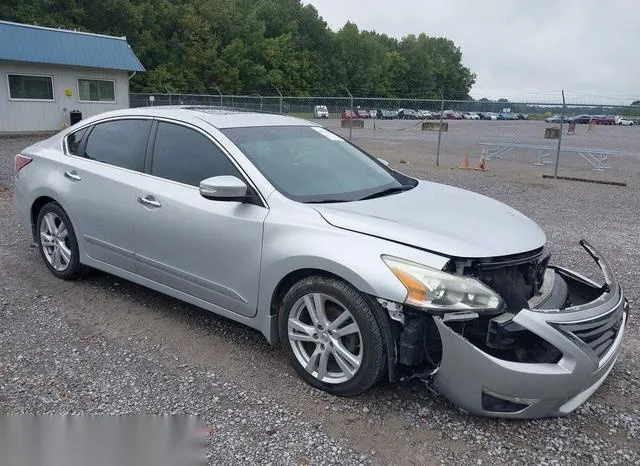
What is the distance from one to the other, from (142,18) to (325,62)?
32993 millimetres

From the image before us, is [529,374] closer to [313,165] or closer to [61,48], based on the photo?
[313,165]

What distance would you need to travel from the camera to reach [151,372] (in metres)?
3.30

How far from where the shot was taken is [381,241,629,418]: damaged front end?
2.59 m

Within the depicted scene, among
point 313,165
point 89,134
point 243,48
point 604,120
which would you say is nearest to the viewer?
point 313,165

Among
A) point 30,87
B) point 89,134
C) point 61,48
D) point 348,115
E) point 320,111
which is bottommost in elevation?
point 89,134

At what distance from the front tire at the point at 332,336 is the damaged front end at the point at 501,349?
5.6 inches

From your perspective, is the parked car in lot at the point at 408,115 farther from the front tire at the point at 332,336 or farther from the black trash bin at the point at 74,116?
the front tire at the point at 332,336

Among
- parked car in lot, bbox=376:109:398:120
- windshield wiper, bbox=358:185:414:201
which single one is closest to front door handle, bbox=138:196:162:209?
windshield wiper, bbox=358:185:414:201

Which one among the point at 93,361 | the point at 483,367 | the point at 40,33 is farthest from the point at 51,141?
the point at 40,33

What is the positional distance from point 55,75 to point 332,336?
21839 mm

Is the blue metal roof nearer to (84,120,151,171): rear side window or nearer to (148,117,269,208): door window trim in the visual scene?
(84,120,151,171): rear side window

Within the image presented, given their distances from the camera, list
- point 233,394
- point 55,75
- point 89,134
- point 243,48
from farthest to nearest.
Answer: point 243,48, point 55,75, point 89,134, point 233,394

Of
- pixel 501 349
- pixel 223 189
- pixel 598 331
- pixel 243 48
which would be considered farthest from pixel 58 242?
pixel 243 48

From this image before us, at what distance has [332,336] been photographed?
3.00 m
